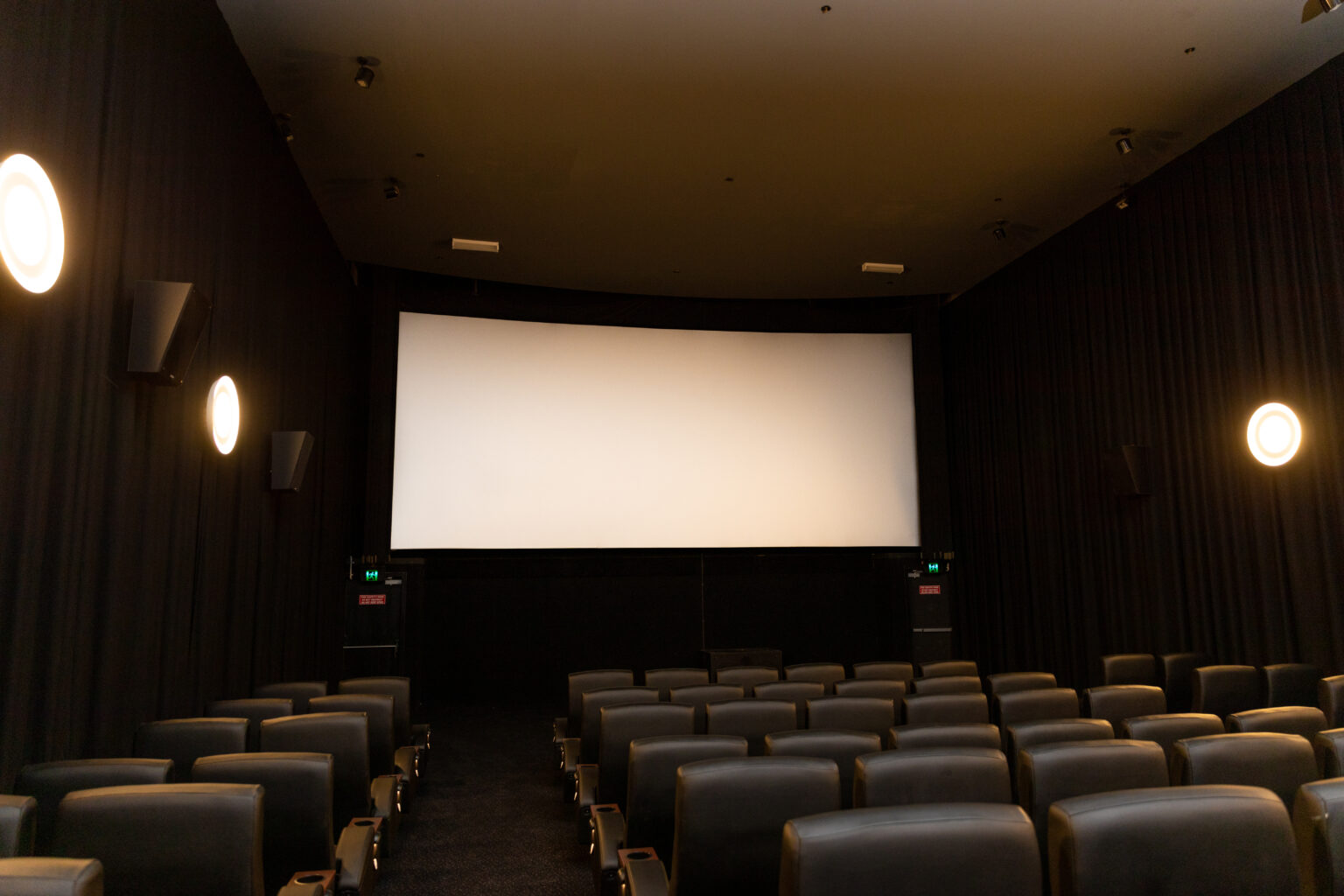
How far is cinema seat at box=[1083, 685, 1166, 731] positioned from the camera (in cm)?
391

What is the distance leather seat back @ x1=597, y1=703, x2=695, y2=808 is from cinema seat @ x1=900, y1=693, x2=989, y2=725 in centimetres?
109

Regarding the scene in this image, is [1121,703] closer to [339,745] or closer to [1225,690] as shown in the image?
[1225,690]

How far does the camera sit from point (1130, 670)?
17.1 feet

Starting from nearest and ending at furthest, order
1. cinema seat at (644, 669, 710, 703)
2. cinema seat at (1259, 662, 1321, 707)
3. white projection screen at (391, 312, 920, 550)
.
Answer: cinema seat at (1259, 662, 1321, 707) → cinema seat at (644, 669, 710, 703) → white projection screen at (391, 312, 920, 550)

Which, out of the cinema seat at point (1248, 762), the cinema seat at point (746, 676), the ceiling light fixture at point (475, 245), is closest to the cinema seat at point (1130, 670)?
the cinema seat at point (746, 676)

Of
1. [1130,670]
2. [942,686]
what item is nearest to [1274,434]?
[1130,670]

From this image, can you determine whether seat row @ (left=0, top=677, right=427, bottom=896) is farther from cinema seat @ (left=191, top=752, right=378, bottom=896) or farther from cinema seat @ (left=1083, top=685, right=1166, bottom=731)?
cinema seat @ (left=1083, top=685, right=1166, bottom=731)

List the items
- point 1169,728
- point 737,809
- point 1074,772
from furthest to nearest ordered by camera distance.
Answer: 1. point 1169,728
2. point 1074,772
3. point 737,809

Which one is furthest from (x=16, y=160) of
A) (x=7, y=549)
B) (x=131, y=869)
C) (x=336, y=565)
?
(x=336, y=565)

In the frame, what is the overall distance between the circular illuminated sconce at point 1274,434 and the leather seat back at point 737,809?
520 cm

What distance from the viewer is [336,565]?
25.9 feet

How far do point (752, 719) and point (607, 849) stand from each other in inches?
43.4

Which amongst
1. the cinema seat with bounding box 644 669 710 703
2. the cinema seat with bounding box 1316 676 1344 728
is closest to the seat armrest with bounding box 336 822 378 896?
the cinema seat with bounding box 644 669 710 703

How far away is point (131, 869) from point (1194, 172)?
7669mm
